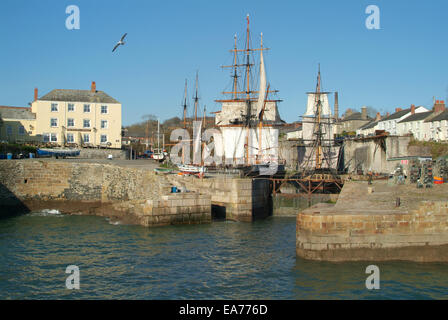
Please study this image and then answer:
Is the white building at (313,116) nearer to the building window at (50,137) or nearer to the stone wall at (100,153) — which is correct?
the stone wall at (100,153)

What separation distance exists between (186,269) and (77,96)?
48.8m

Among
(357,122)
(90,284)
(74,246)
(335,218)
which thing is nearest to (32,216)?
(74,246)

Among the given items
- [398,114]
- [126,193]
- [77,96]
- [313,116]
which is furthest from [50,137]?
[398,114]

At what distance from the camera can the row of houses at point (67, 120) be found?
57781mm

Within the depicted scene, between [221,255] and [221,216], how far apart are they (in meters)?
11.4

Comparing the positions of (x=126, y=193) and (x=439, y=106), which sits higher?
(x=439, y=106)

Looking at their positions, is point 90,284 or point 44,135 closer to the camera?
point 90,284

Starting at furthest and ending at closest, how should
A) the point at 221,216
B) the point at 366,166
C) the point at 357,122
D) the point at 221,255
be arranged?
1. the point at 357,122
2. the point at 366,166
3. the point at 221,216
4. the point at 221,255

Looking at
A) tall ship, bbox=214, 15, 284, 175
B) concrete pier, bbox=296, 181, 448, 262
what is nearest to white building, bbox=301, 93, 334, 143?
tall ship, bbox=214, 15, 284, 175

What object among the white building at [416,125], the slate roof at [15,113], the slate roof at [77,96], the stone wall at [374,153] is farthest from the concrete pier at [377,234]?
the slate roof at [15,113]

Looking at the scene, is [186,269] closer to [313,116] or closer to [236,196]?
[236,196]

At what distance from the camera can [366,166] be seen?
49.2 meters

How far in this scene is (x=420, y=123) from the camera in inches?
2447

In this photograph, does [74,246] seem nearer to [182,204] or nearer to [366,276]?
[182,204]
